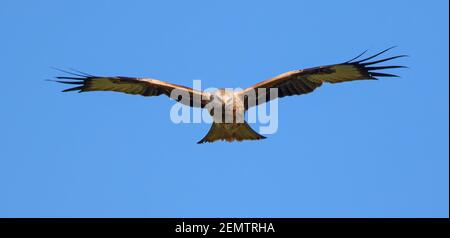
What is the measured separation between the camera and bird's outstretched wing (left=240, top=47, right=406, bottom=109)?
630 inches

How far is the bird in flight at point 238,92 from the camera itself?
1571 cm

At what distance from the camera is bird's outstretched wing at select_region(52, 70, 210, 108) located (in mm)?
16125

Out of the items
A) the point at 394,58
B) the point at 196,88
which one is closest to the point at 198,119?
the point at 196,88

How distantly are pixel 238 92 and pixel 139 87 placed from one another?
187 cm

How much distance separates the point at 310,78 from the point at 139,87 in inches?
112

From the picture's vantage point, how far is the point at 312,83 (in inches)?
647

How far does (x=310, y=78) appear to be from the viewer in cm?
1636

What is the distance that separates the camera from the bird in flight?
15711 millimetres

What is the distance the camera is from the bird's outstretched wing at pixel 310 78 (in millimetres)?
15992

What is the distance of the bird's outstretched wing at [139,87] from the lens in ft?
52.9

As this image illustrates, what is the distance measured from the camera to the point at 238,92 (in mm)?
15906
